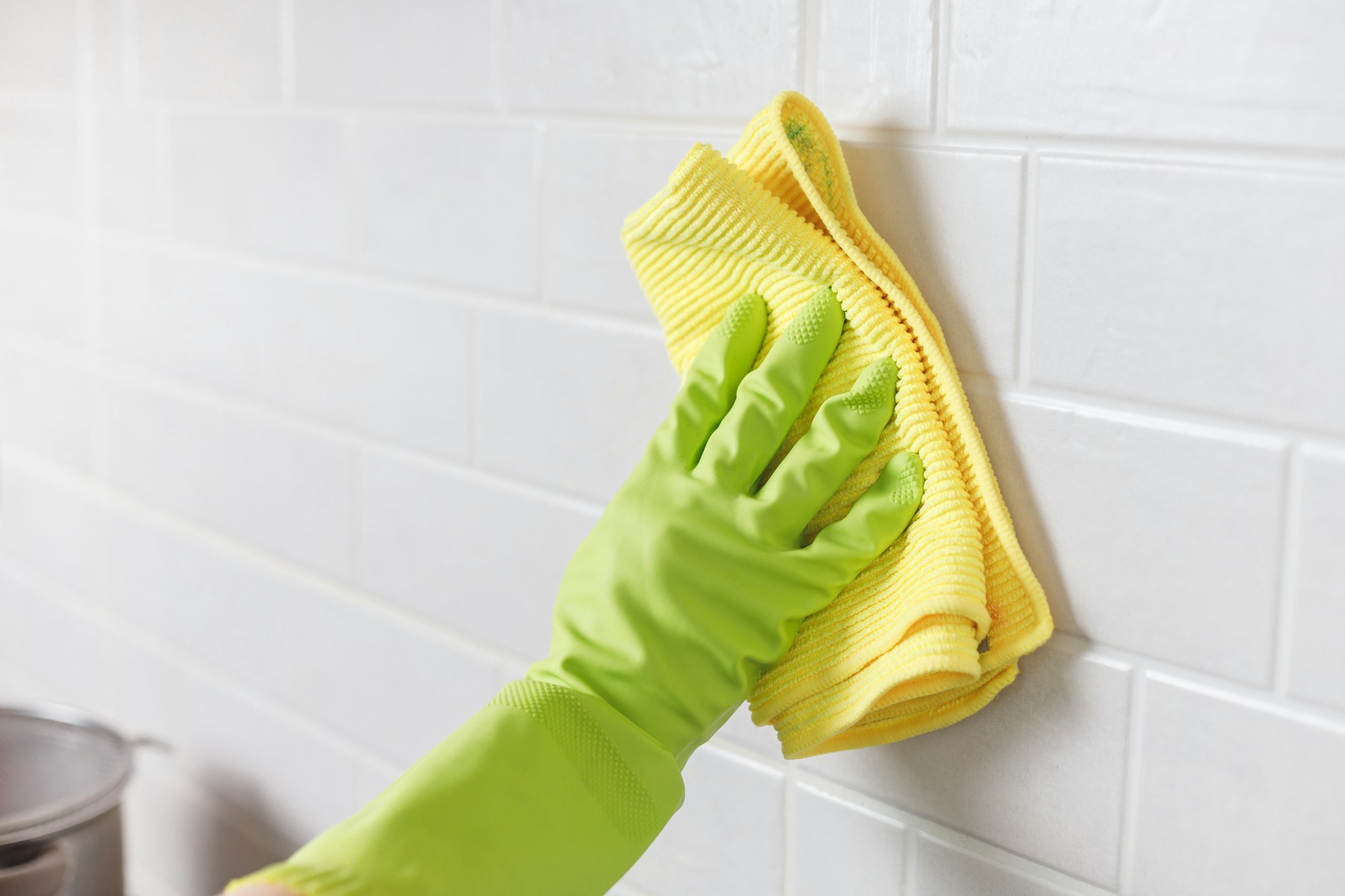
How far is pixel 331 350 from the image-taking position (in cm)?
92

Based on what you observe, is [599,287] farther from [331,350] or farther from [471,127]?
[331,350]

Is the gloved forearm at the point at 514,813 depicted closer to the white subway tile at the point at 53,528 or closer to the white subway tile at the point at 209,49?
the white subway tile at the point at 209,49

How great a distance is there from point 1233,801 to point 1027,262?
9.2 inches

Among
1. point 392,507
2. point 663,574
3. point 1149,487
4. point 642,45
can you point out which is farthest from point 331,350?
point 1149,487

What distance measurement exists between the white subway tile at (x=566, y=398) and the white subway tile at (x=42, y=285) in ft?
1.89

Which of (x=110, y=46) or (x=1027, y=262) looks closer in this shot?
(x=1027, y=262)

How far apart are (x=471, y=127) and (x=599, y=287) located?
15cm

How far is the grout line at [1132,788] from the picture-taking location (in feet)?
1.74

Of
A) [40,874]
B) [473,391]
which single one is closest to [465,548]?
[473,391]

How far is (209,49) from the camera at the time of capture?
3.22 feet

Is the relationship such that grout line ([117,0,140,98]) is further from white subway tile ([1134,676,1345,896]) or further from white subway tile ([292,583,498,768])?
white subway tile ([1134,676,1345,896])

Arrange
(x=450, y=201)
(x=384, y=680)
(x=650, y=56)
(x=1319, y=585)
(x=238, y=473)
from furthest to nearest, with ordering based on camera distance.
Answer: (x=238, y=473) → (x=384, y=680) → (x=450, y=201) → (x=650, y=56) → (x=1319, y=585)

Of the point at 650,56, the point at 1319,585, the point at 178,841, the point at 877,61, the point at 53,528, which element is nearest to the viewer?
the point at 1319,585

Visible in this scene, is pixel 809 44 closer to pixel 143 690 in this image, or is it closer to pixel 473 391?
pixel 473 391
